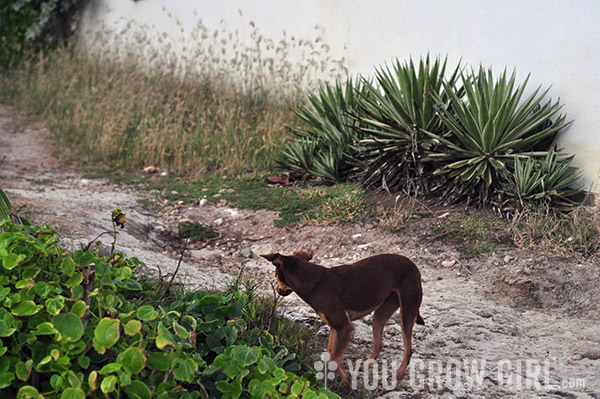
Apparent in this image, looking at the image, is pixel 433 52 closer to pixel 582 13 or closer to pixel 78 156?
pixel 582 13

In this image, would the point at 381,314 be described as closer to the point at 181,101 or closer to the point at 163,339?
the point at 163,339

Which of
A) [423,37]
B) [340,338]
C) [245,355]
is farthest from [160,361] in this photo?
[423,37]

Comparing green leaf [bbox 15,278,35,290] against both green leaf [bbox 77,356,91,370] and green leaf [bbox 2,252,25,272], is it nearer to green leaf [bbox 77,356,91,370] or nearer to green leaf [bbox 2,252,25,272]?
green leaf [bbox 2,252,25,272]

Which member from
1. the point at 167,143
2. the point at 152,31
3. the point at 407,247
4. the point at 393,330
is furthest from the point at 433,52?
the point at 152,31

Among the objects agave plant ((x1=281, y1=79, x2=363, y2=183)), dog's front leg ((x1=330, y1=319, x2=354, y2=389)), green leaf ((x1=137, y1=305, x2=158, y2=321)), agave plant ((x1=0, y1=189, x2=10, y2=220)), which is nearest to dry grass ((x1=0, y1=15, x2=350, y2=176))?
agave plant ((x1=281, y1=79, x2=363, y2=183))

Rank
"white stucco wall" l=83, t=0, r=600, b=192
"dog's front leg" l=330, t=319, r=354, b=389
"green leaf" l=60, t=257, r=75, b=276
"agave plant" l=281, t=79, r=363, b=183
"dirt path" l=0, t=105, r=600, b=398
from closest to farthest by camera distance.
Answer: "green leaf" l=60, t=257, r=75, b=276
"dog's front leg" l=330, t=319, r=354, b=389
"dirt path" l=0, t=105, r=600, b=398
"white stucco wall" l=83, t=0, r=600, b=192
"agave plant" l=281, t=79, r=363, b=183

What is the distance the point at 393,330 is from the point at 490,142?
2369 millimetres

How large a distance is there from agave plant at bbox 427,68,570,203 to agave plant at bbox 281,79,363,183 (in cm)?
111

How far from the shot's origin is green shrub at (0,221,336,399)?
77.6 inches

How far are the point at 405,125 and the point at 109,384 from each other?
4282mm

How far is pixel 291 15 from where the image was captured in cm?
902

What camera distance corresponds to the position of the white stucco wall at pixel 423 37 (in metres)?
5.30

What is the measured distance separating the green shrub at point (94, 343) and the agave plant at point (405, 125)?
3.46 m

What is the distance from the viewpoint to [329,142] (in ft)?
20.9
